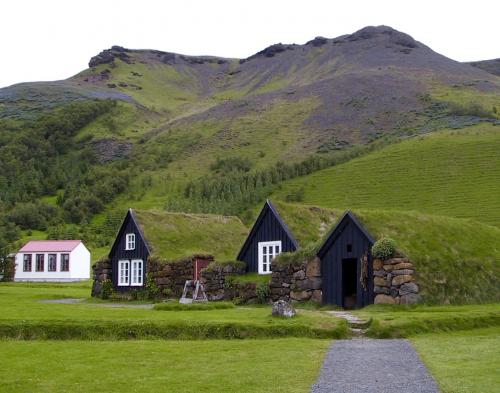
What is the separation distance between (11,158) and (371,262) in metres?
157

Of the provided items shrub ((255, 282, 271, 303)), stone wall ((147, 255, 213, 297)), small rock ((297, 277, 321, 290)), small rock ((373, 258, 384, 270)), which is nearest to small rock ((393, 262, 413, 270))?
small rock ((373, 258, 384, 270))

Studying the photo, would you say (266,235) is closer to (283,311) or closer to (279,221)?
(279,221)

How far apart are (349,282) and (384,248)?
16.1 feet

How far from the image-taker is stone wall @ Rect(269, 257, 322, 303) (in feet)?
103

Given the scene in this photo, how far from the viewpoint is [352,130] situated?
6280 inches

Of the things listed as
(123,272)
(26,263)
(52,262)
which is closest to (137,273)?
(123,272)

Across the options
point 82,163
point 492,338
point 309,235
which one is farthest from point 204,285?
point 82,163

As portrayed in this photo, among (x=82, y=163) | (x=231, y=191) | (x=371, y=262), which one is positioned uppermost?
(x=82, y=163)

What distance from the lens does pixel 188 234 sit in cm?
4703

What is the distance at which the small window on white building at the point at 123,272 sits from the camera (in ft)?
149

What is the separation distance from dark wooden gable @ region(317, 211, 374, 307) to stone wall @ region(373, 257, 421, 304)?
674 millimetres

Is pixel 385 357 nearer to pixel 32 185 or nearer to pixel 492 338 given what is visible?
pixel 492 338

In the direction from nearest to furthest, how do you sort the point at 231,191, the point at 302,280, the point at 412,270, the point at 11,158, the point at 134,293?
the point at 412,270 < the point at 302,280 < the point at 134,293 < the point at 231,191 < the point at 11,158

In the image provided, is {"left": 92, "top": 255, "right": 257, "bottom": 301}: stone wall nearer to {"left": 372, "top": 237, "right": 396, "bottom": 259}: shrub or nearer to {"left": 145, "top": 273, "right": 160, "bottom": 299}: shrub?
{"left": 145, "top": 273, "right": 160, "bottom": 299}: shrub
